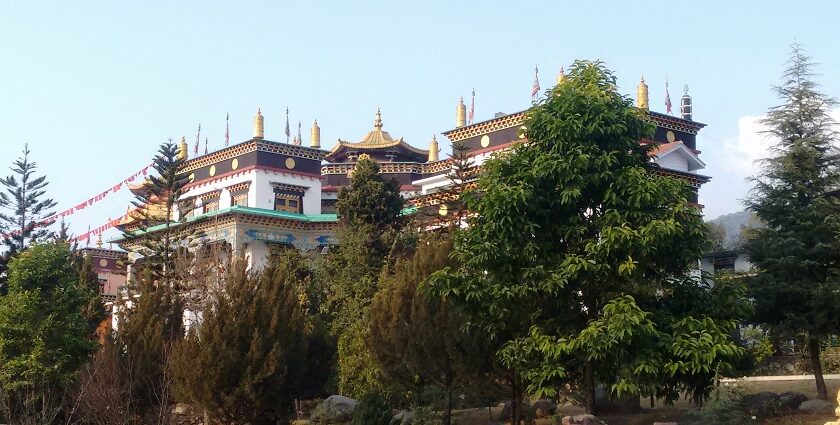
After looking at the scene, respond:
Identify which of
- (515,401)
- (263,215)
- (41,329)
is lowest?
(515,401)

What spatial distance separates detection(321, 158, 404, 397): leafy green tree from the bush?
2.08 meters

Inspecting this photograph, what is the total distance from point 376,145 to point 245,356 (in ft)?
86.4

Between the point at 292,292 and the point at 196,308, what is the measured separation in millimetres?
6784

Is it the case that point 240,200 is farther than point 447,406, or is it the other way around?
point 240,200

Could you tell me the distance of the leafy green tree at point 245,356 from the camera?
53.8 ft

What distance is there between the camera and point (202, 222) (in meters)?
35.4

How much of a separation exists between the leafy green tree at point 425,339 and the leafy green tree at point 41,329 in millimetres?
5865

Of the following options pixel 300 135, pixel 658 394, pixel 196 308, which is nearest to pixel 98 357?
pixel 196 308

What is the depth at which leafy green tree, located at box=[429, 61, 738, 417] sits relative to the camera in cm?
1284

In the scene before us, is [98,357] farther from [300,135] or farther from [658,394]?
[300,135]

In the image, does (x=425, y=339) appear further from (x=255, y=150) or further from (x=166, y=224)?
(x=255, y=150)

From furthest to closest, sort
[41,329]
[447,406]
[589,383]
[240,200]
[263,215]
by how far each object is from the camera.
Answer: [240,200], [263,215], [41,329], [447,406], [589,383]

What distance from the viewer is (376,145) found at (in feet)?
139

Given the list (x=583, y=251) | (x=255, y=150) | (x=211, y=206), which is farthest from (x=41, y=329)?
(x=211, y=206)
